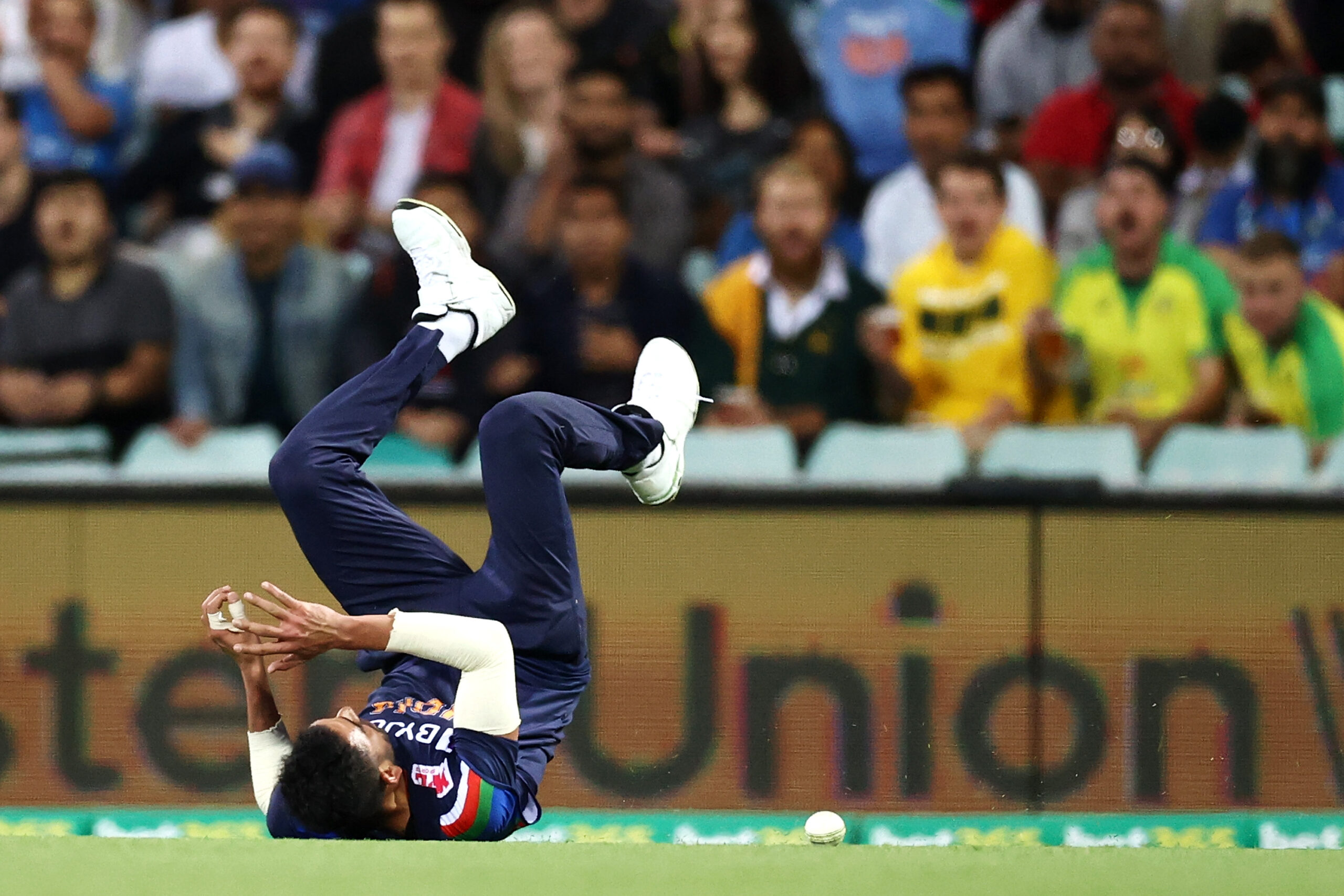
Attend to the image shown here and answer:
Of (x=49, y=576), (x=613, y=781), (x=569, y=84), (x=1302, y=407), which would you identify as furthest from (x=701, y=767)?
(x=569, y=84)

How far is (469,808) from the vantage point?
14.0 ft

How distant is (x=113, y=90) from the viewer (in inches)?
340

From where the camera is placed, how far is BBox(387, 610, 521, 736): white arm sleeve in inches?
163

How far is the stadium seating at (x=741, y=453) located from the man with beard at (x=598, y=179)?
117 centimetres

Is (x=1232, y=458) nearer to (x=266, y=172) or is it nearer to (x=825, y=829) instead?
(x=825, y=829)

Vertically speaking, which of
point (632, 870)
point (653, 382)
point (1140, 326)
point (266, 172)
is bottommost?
point (632, 870)

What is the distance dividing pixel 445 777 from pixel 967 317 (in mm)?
3682

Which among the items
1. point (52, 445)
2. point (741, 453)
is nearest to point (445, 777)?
point (741, 453)

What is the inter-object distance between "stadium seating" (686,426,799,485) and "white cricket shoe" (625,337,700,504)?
1.37 m

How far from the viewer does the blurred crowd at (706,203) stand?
23.3ft

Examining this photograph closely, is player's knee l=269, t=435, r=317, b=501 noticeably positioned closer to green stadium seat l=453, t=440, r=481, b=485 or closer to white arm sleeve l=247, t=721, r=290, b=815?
white arm sleeve l=247, t=721, r=290, b=815

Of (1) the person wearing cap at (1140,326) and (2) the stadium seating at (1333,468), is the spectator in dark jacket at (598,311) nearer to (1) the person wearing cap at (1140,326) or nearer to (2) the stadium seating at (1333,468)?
(1) the person wearing cap at (1140,326)

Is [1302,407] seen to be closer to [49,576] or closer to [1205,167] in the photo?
[1205,167]

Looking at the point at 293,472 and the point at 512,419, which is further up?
the point at 512,419
